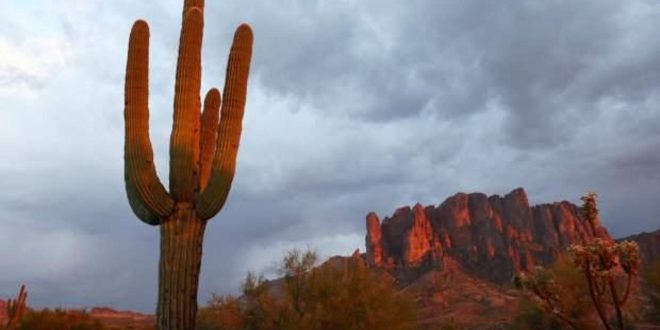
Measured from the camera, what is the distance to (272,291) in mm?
30047

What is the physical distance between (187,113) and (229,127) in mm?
783

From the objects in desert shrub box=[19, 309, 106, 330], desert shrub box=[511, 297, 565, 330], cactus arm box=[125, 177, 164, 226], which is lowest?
desert shrub box=[511, 297, 565, 330]

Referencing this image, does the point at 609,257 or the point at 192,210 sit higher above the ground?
the point at 192,210

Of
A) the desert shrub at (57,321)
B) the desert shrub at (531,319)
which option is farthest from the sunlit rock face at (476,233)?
the desert shrub at (57,321)

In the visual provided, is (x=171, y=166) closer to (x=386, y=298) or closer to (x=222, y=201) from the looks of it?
(x=222, y=201)

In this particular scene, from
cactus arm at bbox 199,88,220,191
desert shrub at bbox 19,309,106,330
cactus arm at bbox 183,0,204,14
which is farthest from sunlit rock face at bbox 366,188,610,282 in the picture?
cactus arm at bbox 183,0,204,14

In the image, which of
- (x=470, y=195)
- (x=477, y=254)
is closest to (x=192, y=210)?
(x=477, y=254)

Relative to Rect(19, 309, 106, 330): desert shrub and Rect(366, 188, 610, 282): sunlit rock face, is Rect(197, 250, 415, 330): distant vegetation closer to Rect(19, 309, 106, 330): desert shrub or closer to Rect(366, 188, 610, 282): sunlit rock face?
Rect(19, 309, 106, 330): desert shrub

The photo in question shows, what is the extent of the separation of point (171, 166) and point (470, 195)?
353ft

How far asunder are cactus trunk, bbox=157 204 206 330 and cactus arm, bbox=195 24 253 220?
12.3 inches

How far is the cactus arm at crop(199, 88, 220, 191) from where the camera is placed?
12.2m

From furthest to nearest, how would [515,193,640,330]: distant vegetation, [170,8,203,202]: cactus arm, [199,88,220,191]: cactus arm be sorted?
[199,88,220,191]: cactus arm → [170,8,203,202]: cactus arm → [515,193,640,330]: distant vegetation

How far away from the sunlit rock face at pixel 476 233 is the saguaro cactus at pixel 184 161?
87607 mm

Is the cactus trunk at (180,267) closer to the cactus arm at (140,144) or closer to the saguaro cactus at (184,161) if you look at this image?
the saguaro cactus at (184,161)
